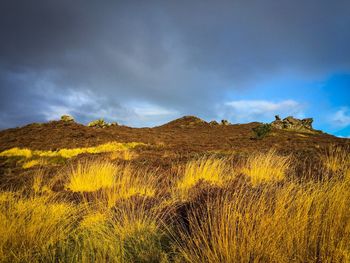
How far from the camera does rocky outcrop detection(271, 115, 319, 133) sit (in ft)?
133

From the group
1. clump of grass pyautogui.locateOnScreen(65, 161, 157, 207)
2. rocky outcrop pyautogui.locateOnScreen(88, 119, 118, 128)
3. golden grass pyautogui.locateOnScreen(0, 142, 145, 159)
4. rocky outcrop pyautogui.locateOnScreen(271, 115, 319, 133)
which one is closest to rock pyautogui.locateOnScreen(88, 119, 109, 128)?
rocky outcrop pyautogui.locateOnScreen(88, 119, 118, 128)

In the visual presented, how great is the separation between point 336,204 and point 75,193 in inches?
219

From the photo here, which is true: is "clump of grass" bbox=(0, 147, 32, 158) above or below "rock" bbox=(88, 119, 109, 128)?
below

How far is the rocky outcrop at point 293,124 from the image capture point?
40.4m

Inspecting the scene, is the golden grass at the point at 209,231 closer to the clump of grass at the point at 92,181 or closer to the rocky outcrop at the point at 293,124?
the clump of grass at the point at 92,181

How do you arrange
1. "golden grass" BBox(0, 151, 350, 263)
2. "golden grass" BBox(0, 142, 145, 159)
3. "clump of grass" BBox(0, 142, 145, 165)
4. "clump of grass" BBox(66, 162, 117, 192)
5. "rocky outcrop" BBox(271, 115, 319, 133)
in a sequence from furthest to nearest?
"rocky outcrop" BBox(271, 115, 319, 133) < "golden grass" BBox(0, 142, 145, 159) < "clump of grass" BBox(0, 142, 145, 165) < "clump of grass" BBox(66, 162, 117, 192) < "golden grass" BBox(0, 151, 350, 263)

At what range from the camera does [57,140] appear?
2009 centimetres

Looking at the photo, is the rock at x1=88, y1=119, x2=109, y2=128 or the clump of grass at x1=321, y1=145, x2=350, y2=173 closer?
the clump of grass at x1=321, y1=145, x2=350, y2=173

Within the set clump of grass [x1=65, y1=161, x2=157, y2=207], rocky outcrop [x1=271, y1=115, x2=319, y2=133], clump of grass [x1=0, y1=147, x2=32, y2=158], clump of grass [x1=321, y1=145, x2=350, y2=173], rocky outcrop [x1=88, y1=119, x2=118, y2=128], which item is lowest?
clump of grass [x1=65, y1=161, x2=157, y2=207]

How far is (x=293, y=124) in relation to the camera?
4150 cm

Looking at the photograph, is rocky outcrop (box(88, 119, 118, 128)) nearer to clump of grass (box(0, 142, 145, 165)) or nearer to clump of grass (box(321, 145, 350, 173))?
clump of grass (box(0, 142, 145, 165))

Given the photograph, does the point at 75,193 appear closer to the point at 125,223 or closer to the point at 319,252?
the point at 125,223

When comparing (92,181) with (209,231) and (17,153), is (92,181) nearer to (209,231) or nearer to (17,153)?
(209,231)

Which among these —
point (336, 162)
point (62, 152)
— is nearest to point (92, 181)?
point (336, 162)
